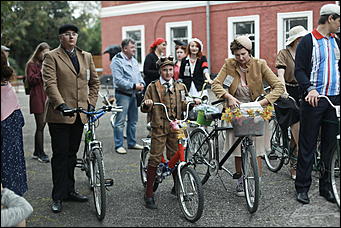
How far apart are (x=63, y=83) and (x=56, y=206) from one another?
136 cm

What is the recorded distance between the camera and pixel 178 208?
5641mm

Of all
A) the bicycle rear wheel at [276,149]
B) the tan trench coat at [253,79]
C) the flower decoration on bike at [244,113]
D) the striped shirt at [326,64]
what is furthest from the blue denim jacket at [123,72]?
the striped shirt at [326,64]

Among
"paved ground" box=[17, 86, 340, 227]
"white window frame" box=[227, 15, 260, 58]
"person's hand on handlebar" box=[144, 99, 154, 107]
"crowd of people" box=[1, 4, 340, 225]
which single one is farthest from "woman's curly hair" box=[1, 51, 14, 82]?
"white window frame" box=[227, 15, 260, 58]

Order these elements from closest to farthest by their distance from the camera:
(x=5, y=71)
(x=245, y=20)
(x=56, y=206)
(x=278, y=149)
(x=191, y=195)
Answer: (x=5, y=71)
(x=191, y=195)
(x=56, y=206)
(x=278, y=149)
(x=245, y=20)

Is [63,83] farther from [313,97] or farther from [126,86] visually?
[126,86]

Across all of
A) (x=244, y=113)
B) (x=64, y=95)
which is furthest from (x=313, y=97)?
(x=64, y=95)

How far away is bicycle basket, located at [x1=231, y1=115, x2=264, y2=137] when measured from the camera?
531 centimetres

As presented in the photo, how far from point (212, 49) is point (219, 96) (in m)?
17.8

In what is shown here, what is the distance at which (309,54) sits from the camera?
A: 5.38 metres

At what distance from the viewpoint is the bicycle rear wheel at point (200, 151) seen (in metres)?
6.14

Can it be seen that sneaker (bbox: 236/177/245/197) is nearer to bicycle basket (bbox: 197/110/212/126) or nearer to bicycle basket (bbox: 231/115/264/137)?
bicycle basket (bbox: 197/110/212/126)

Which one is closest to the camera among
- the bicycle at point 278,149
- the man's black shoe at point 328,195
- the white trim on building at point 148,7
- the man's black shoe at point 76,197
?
the man's black shoe at point 328,195

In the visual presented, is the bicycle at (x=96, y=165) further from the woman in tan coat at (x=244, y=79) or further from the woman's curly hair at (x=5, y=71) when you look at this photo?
the woman in tan coat at (x=244, y=79)

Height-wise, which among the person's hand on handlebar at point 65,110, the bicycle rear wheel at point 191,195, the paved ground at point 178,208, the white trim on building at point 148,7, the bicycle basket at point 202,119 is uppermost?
the white trim on building at point 148,7
